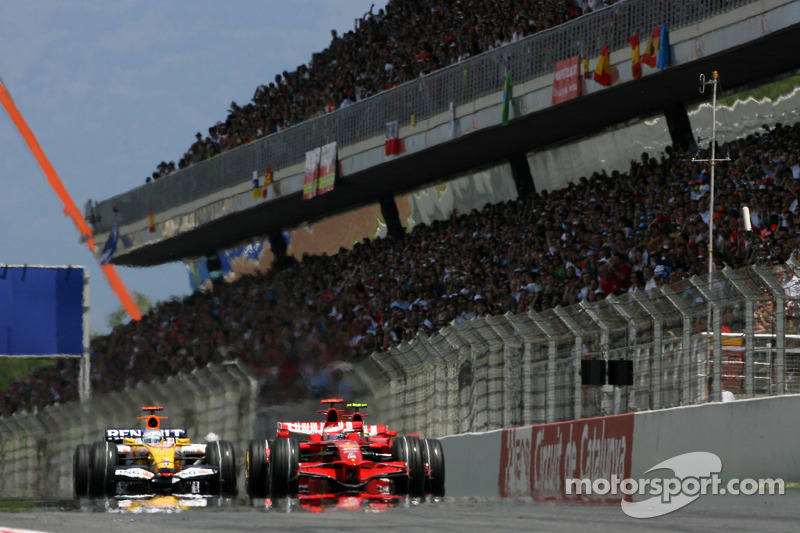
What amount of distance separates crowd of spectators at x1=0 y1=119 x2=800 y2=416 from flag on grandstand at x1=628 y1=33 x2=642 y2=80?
4.24ft

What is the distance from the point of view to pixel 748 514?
8.95m

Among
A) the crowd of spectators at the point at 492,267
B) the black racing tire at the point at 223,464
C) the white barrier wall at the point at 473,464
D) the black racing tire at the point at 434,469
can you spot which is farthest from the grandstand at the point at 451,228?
the black racing tire at the point at 223,464

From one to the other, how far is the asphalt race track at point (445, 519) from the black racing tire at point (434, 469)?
249 centimetres

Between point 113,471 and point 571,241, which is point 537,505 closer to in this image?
point 113,471

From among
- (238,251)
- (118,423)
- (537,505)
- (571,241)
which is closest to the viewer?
(537,505)

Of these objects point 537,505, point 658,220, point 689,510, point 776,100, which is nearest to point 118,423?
point 658,220

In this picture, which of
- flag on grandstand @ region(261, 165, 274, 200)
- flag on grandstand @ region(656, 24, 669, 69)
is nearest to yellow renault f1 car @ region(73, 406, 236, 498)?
flag on grandstand @ region(656, 24, 669, 69)

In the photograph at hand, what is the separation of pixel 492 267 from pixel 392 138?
24.1 feet

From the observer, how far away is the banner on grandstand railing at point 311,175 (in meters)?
32.2

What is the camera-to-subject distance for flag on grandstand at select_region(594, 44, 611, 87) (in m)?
23.3

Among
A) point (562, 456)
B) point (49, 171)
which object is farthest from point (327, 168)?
point (49, 171)

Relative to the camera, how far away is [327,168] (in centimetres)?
3183

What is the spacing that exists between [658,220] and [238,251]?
24763 mm

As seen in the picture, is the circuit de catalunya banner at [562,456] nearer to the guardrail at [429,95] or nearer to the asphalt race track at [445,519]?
the asphalt race track at [445,519]
